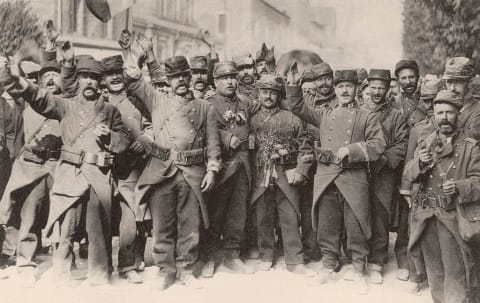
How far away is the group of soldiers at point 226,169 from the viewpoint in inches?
209

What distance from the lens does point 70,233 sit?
568cm

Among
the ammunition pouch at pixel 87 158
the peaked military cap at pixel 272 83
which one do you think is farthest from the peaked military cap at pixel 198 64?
the ammunition pouch at pixel 87 158

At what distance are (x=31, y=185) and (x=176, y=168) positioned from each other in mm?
1629

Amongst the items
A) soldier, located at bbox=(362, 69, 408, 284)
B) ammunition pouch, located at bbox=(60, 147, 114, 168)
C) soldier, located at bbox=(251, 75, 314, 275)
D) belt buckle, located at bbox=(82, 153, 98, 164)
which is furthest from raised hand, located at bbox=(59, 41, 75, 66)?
soldier, located at bbox=(362, 69, 408, 284)

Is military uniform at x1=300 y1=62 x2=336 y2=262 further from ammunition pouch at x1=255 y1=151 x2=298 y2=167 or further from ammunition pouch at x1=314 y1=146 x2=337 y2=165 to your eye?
ammunition pouch at x1=314 y1=146 x2=337 y2=165

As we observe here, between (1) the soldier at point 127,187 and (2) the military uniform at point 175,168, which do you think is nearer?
(2) the military uniform at point 175,168

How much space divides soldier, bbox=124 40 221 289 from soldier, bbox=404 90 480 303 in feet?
6.91

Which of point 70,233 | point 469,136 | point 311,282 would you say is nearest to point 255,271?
point 311,282

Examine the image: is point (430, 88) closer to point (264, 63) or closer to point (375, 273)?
point (375, 273)

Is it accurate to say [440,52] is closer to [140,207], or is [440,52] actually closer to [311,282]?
[311,282]

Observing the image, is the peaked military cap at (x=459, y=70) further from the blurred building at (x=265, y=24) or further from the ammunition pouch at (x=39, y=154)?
the blurred building at (x=265, y=24)

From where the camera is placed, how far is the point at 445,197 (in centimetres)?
496

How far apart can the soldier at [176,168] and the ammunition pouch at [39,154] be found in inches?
41.3

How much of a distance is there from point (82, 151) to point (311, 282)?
276cm
